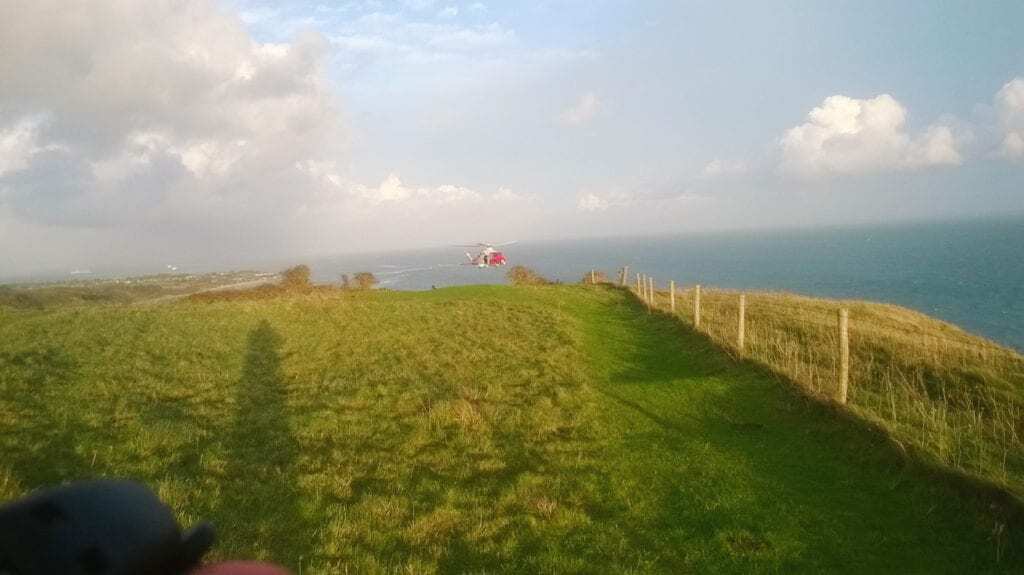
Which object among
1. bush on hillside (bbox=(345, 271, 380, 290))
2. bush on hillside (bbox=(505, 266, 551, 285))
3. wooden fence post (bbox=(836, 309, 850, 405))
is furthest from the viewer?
bush on hillside (bbox=(345, 271, 380, 290))

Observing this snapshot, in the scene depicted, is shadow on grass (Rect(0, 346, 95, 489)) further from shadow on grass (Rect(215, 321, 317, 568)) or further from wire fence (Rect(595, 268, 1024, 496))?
wire fence (Rect(595, 268, 1024, 496))

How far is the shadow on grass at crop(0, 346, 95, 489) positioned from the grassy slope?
0.19ft

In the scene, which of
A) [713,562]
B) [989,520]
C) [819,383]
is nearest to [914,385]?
[819,383]

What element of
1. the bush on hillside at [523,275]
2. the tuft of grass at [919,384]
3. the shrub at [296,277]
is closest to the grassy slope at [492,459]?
the tuft of grass at [919,384]

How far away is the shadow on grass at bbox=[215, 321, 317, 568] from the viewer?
7.55 m

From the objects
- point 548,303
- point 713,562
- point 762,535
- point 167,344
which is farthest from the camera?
point 548,303

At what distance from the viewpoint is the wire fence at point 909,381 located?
1049 centimetres

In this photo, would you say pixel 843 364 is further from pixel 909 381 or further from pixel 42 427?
pixel 42 427

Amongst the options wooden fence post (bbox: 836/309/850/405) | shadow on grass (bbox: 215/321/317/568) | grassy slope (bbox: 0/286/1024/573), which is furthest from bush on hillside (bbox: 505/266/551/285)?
wooden fence post (bbox: 836/309/850/405)

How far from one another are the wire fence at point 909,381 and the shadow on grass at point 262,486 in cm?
945

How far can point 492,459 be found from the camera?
1081 cm

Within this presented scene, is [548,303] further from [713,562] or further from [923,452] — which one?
[713,562]

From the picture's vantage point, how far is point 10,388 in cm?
1497

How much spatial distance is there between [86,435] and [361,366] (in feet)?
27.8
